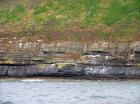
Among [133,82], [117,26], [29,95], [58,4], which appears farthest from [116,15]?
[29,95]

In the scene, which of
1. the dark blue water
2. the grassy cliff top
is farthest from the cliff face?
the grassy cliff top

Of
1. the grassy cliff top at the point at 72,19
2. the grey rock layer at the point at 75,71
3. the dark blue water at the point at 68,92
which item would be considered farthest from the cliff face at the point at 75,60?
the grassy cliff top at the point at 72,19

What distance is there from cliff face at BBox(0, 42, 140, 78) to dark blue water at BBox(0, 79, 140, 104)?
1.79 m

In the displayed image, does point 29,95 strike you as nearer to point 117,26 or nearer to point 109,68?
point 109,68

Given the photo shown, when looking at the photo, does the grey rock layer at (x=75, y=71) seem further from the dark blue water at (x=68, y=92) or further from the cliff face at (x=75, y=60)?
the dark blue water at (x=68, y=92)

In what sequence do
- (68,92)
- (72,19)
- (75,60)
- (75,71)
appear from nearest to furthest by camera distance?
(68,92), (75,71), (75,60), (72,19)

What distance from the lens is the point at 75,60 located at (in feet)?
216

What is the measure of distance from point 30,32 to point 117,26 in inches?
389

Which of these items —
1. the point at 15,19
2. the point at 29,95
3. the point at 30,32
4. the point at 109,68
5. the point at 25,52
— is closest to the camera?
the point at 29,95

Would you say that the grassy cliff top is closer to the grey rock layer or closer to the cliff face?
the cliff face

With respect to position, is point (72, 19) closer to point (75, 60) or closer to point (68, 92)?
point (75, 60)

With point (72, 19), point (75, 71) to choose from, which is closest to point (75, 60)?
point (75, 71)

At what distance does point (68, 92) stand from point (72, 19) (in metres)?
25.7

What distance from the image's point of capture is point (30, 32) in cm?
7275
